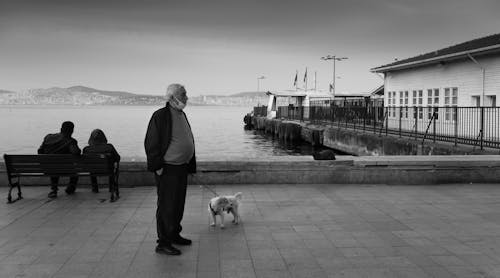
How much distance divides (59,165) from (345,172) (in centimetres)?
537

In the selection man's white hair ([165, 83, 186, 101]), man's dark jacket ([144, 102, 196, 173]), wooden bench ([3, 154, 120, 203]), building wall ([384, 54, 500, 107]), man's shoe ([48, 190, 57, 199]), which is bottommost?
man's shoe ([48, 190, 57, 199])

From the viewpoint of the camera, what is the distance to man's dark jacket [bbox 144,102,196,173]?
19.1 feet

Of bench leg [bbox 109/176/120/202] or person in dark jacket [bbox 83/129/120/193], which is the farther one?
person in dark jacket [bbox 83/129/120/193]

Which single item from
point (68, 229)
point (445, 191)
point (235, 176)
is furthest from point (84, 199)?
point (445, 191)

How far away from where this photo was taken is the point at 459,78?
24.5m

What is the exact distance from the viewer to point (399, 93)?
3191 cm

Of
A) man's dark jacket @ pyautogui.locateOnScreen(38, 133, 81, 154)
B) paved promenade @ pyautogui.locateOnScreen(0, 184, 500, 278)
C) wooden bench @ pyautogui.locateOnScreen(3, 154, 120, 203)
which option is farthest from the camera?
man's dark jacket @ pyautogui.locateOnScreen(38, 133, 81, 154)

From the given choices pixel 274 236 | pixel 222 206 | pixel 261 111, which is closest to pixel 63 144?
pixel 222 206

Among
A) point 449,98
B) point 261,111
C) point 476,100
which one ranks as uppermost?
point 449,98

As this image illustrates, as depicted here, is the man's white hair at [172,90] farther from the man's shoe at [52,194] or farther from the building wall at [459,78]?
the building wall at [459,78]

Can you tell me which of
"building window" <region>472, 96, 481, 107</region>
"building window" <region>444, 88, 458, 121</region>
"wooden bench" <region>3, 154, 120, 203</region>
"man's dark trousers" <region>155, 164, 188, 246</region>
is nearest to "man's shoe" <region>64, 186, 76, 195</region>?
"wooden bench" <region>3, 154, 120, 203</region>

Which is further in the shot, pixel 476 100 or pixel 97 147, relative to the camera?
pixel 476 100

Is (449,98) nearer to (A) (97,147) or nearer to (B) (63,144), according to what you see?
(A) (97,147)

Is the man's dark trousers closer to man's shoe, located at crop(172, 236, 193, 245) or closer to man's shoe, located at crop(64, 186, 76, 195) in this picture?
man's shoe, located at crop(172, 236, 193, 245)
